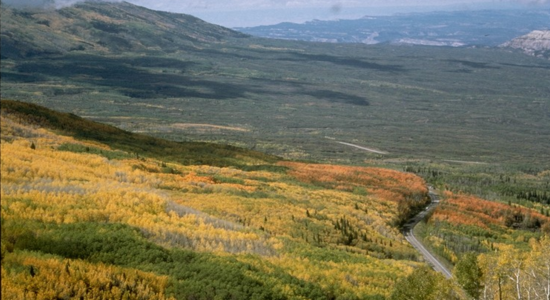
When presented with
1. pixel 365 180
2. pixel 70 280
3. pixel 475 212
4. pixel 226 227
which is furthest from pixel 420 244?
pixel 70 280

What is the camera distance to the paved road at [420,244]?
1233 inches

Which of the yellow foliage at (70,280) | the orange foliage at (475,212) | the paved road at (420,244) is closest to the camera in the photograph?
the yellow foliage at (70,280)

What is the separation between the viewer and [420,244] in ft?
123

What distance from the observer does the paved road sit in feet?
103

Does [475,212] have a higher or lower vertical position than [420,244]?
lower

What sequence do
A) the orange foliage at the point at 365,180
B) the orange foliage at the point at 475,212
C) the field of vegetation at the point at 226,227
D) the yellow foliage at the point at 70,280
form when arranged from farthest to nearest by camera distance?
the orange foliage at the point at 365,180
the orange foliage at the point at 475,212
the field of vegetation at the point at 226,227
the yellow foliage at the point at 70,280

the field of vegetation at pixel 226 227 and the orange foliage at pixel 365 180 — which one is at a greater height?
the field of vegetation at pixel 226 227

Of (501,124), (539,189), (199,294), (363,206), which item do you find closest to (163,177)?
(363,206)

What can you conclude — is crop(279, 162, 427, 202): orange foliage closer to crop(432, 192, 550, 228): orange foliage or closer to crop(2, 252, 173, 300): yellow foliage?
crop(432, 192, 550, 228): orange foliage

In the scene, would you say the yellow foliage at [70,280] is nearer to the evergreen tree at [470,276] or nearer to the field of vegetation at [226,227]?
the field of vegetation at [226,227]

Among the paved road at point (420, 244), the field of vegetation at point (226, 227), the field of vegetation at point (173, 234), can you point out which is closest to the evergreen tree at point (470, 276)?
the field of vegetation at point (226, 227)

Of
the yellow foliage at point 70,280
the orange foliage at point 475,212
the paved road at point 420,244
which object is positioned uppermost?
the yellow foliage at point 70,280

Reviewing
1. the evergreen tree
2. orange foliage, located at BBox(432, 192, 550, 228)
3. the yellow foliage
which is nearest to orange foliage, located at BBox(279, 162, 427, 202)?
orange foliage, located at BBox(432, 192, 550, 228)

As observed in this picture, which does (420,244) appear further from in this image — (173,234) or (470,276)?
(173,234)
